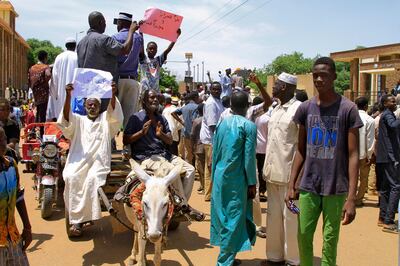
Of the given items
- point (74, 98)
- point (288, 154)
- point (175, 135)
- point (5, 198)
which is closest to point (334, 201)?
point (288, 154)

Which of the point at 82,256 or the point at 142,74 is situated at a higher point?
the point at 142,74

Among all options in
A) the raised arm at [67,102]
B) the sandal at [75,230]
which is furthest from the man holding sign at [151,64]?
the sandal at [75,230]

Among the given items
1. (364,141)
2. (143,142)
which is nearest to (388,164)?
(364,141)

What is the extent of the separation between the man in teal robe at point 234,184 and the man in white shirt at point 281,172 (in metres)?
0.46

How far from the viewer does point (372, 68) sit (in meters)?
31.4

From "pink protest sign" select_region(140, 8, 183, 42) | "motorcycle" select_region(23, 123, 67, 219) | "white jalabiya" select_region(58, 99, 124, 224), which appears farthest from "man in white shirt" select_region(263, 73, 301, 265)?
"motorcycle" select_region(23, 123, 67, 219)

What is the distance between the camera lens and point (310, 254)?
→ 13.5 ft

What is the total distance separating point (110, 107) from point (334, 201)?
12.3 feet

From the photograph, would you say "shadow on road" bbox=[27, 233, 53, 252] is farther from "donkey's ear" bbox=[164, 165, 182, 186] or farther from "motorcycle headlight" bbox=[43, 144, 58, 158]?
"donkey's ear" bbox=[164, 165, 182, 186]

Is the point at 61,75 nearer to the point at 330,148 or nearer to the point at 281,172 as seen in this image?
the point at 281,172

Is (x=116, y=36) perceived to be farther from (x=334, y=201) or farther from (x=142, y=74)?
(x=334, y=201)

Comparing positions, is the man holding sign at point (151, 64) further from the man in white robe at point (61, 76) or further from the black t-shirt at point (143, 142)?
the black t-shirt at point (143, 142)

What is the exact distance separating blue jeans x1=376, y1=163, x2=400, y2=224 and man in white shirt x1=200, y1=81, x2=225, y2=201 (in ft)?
10.2

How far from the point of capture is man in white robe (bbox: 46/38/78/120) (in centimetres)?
808
